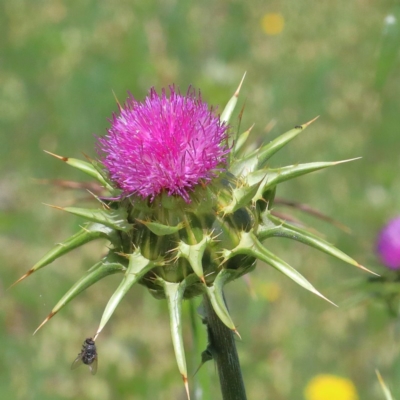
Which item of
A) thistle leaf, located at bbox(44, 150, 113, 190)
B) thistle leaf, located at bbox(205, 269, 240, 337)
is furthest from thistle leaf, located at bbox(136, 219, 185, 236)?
thistle leaf, located at bbox(44, 150, 113, 190)

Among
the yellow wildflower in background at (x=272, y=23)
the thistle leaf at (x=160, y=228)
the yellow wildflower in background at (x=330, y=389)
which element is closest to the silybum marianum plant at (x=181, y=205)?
the thistle leaf at (x=160, y=228)

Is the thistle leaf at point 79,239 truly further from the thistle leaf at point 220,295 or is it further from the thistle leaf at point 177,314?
the thistle leaf at point 220,295

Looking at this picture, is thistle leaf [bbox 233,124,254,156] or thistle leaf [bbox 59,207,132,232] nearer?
thistle leaf [bbox 59,207,132,232]

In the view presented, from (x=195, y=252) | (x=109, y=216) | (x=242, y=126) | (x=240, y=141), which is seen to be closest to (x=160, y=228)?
(x=195, y=252)

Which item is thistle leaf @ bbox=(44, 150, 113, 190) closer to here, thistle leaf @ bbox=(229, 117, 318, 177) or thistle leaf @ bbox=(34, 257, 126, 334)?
thistle leaf @ bbox=(34, 257, 126, 334)

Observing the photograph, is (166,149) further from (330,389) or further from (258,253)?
(330,389)

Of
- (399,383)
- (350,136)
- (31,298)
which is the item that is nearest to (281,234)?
(399,383)
